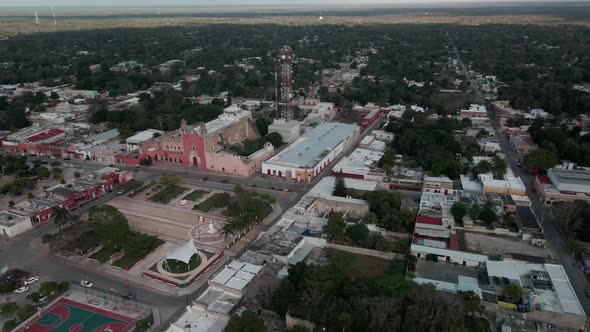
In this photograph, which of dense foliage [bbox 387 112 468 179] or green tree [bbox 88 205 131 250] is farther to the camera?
dense foliage [bbox 387 112 468 179]

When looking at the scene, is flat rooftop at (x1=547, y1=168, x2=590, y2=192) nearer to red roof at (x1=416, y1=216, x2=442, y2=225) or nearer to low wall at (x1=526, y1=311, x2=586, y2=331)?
red roof at (x1=416, y1=216, x2=442, y2=225)

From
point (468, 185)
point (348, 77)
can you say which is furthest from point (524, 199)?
point (348, 77)

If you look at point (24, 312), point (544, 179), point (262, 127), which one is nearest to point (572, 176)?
point (544, 179)

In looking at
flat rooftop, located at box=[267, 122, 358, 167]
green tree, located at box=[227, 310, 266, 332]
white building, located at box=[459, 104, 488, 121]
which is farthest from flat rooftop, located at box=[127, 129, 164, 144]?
white building, located at box=[459, 104, 488, 121]

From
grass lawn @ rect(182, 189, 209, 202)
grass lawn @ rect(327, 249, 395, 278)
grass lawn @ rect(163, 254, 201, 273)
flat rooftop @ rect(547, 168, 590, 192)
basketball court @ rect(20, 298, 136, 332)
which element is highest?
flat rooftop @ rect(547, 168, 590, 192)

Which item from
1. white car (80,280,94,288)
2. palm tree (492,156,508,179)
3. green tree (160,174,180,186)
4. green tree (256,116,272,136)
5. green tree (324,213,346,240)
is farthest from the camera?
green tree (256,116,272,136)

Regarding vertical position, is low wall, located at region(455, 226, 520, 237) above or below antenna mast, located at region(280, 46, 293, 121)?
below

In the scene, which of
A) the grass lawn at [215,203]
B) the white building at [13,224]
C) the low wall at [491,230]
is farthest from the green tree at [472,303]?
the white building at [13,224]

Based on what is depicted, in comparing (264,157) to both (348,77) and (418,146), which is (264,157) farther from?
(348,77)

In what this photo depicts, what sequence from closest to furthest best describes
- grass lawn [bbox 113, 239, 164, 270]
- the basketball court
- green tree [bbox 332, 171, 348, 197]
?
1. the basketball court
2. grass lawn [bbox 113, 239, 164, 270]
3. green tree [bbox 332, 171, 348, 197]
